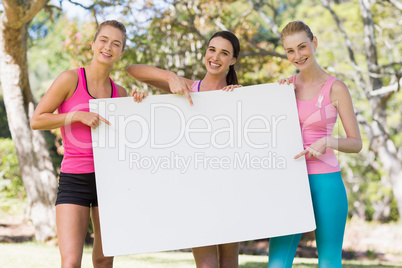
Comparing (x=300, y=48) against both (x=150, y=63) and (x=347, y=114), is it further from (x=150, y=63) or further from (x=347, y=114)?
(x=150, y=63)

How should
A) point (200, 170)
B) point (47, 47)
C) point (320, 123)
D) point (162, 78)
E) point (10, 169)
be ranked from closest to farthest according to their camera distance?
point (320, 123), point (200, 170), point (162, 78), point (10, 169), point (47, 47)

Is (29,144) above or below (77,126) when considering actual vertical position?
below

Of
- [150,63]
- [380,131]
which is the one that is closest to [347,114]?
[150,63]

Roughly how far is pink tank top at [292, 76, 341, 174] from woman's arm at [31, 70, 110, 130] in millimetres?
1143

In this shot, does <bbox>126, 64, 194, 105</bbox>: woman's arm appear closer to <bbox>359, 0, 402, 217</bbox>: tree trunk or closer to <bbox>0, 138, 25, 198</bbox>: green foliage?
<bbox>359, 0, 402, 217</bbox>: tree trunk

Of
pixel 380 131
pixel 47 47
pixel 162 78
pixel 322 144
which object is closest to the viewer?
pixel 322 144

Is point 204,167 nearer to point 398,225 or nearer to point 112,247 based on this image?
point 112,247

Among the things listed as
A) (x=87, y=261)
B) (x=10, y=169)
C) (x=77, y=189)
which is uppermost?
(x=77, y=189)

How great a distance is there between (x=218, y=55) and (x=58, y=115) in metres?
1.02

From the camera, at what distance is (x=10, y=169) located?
10695 millimetres

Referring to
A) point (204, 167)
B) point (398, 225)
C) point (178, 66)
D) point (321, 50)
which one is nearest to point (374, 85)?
point (178, 66)

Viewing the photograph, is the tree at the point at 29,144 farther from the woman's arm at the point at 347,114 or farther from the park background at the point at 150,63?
the woman's arm at the point at 347,114

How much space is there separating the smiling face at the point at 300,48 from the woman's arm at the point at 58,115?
1.13 meters

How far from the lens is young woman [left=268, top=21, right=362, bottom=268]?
8.58ft
